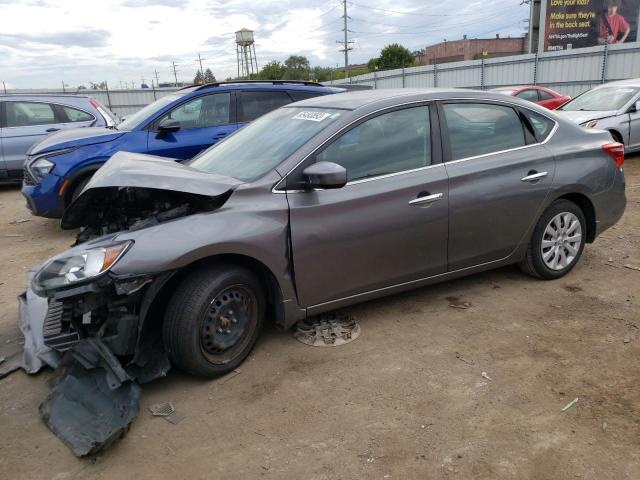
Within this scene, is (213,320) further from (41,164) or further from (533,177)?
(41,164)

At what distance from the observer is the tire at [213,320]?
3.07 metres

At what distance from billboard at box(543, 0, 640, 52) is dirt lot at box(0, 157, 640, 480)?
111ft

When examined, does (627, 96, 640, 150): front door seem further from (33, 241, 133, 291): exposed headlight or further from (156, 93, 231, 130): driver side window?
(33, 241, 133, 291): exposed headlight

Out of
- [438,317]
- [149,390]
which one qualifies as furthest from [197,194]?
[438,317]

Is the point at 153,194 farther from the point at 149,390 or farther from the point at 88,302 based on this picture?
the point at 149,390

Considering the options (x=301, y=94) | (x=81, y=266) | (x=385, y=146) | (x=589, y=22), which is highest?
(x=589, y=22)

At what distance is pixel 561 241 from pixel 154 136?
4.91 metres

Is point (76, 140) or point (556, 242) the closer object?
point (556, 242)

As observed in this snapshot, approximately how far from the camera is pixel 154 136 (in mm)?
6695

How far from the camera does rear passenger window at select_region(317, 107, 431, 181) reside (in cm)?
359

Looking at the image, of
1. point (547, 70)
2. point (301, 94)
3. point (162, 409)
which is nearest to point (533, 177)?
point (162, 409)

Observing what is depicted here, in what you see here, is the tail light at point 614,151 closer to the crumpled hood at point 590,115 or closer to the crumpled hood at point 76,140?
the crumpled hood at point 590,115

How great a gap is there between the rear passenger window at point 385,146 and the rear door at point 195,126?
11.8 ft

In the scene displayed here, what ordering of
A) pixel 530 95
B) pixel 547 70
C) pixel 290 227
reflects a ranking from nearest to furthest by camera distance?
pixel 290 227 → pixel 530 95 → pixel 547 70
